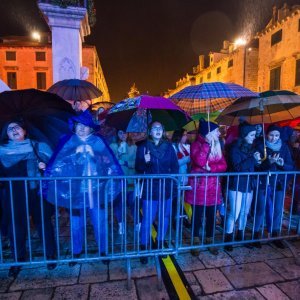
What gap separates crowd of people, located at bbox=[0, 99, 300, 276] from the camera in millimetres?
3219

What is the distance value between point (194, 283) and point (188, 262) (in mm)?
451

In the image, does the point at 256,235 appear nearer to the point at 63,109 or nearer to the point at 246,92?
the point at 246,92

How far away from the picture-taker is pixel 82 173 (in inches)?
130

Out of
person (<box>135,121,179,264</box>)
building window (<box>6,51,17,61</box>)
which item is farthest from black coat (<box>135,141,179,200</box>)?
building window (<box>6,51,17,61</box>)

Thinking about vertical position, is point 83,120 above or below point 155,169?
above

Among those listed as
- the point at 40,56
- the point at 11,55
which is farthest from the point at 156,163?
the point at 11,55

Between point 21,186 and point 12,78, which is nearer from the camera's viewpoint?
point 21,186

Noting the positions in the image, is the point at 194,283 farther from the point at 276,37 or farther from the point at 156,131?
the point at 276,37

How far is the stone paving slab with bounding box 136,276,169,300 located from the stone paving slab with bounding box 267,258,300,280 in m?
1.62

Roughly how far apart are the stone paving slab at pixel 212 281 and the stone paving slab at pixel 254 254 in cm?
50

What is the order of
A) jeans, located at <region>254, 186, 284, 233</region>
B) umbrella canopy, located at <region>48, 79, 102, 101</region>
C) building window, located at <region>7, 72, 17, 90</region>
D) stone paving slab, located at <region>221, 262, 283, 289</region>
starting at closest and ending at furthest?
1. stone paving slab, located at <region>221, 262, 283, 289</region>
2. jeans, located at <region>254, 186, 284, 233</region>
3. umbrella canopy, located at <region>48, 79, 102, 101</region>
4. building window, located at <region>7, 72, 17, 90</region>

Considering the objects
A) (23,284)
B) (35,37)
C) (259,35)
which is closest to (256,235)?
(23,284)

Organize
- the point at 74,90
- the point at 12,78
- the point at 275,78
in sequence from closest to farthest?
1. the point at 74,90
2. the point at 275,78
3. the point at 12,78

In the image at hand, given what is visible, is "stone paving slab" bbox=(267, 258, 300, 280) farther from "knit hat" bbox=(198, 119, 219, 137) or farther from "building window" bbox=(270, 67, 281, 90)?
"building window" bbox=(270, 67, 281, 90)
